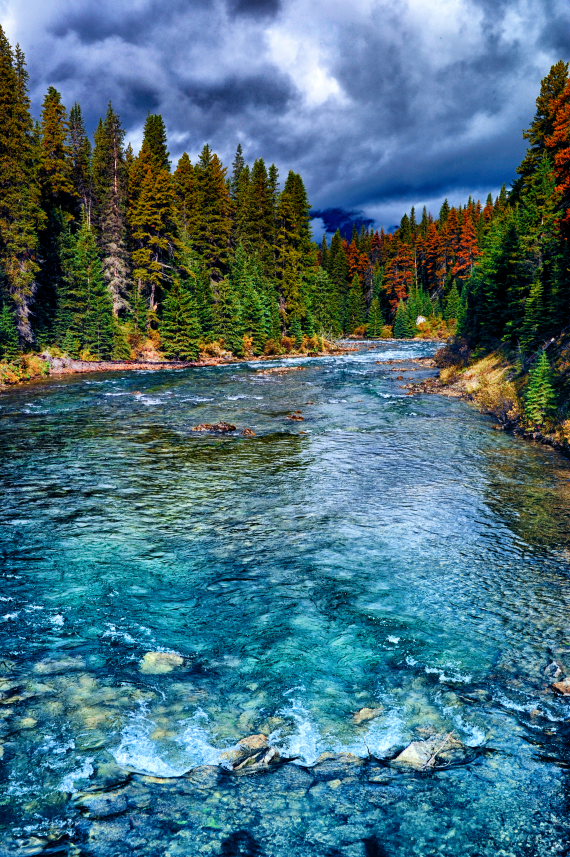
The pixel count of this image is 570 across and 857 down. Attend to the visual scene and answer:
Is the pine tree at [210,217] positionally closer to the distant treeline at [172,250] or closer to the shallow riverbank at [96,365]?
the distant treeline at [172,250]

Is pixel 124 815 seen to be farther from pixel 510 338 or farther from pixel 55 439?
pixel 510 338

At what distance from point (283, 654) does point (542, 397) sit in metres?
17.5

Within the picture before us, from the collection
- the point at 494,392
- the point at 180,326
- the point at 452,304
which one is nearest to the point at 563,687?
the point at 494,392

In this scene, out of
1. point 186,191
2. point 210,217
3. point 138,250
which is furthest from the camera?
point 186,191

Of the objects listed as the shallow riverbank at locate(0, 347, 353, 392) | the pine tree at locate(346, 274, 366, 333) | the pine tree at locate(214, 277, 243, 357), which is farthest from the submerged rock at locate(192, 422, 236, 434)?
the pine tree at locate(346, 274, 366, 333)

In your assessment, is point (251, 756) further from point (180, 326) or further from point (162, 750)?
point (180, 326)

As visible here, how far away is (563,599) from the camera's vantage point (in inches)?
348

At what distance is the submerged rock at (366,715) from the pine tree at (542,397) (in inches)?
673

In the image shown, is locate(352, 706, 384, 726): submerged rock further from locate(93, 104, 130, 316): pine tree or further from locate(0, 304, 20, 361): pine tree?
locate(93, 104, 130, 316): pine tree

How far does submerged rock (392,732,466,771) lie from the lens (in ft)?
17.9

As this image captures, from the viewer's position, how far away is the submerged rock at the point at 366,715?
6.10 m

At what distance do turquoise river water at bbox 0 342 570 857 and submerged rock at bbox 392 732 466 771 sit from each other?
7cm

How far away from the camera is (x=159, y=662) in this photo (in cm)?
705

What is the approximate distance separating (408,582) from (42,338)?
44.0m
